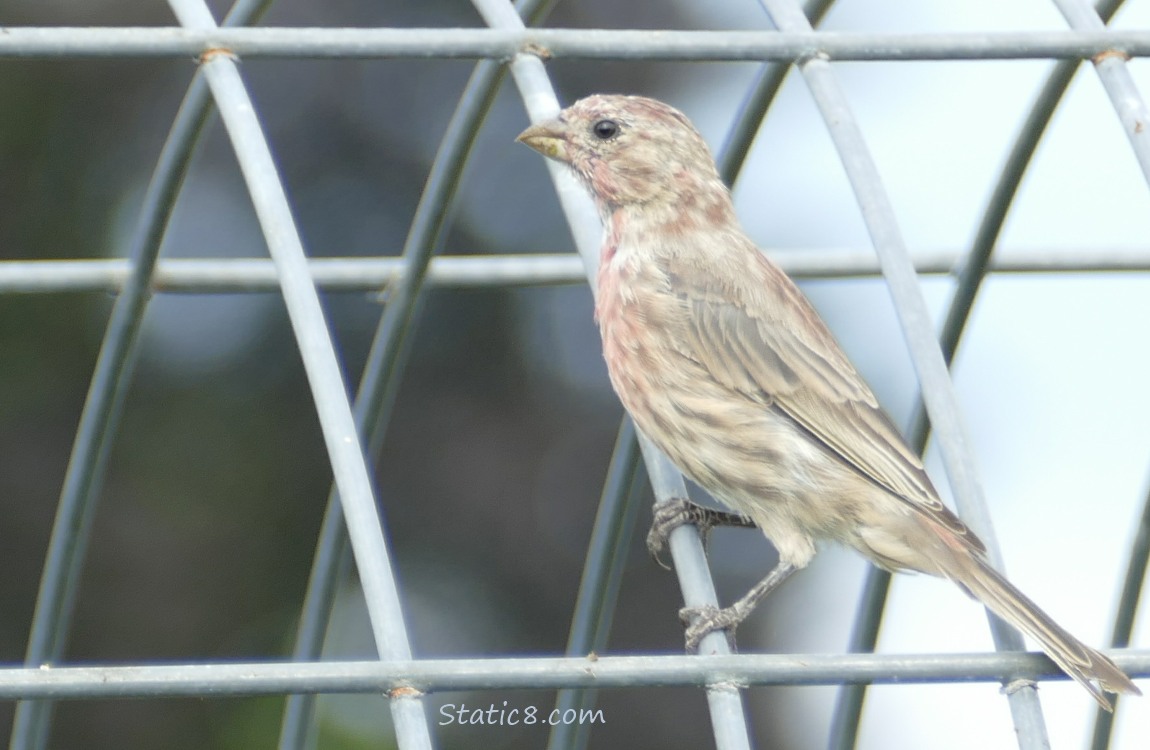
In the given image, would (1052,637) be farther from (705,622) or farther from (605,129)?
(605,129)

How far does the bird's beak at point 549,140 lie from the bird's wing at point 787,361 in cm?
47

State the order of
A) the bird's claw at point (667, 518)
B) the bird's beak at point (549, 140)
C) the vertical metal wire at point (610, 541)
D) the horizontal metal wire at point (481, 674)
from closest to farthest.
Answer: the horizontal metal wire at point (481, 674)
the bird's claw at point (667, 518)
the bird's beak at point (549, 140)
the vertical metal wire at point (610, 541)

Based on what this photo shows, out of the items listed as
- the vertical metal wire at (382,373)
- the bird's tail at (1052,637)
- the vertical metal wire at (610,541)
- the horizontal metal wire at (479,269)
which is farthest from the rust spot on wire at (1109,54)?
the vertical metal wire at (382,373)

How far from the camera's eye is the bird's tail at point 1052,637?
287cm

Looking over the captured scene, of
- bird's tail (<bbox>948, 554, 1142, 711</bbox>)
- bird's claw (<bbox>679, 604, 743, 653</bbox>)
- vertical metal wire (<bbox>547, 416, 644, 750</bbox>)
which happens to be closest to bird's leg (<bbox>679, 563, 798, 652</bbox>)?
bird's claw (<bbox>679, 604, 743, 653</bbox>)

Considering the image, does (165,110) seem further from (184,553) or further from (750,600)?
(750,600)

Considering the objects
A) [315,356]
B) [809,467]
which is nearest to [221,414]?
[809,467]

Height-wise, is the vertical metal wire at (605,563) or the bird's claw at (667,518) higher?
the vertical metal wire at (605,563)

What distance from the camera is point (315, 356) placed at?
2969 mm

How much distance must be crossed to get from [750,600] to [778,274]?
1.25 m

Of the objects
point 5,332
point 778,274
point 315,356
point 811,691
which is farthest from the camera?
point 811,691

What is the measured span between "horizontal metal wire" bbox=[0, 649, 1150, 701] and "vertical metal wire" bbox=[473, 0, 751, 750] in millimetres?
74

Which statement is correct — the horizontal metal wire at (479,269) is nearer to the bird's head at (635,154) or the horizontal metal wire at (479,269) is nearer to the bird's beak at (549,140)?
the bird's head at (635,154)

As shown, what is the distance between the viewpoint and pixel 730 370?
430 centimetres
